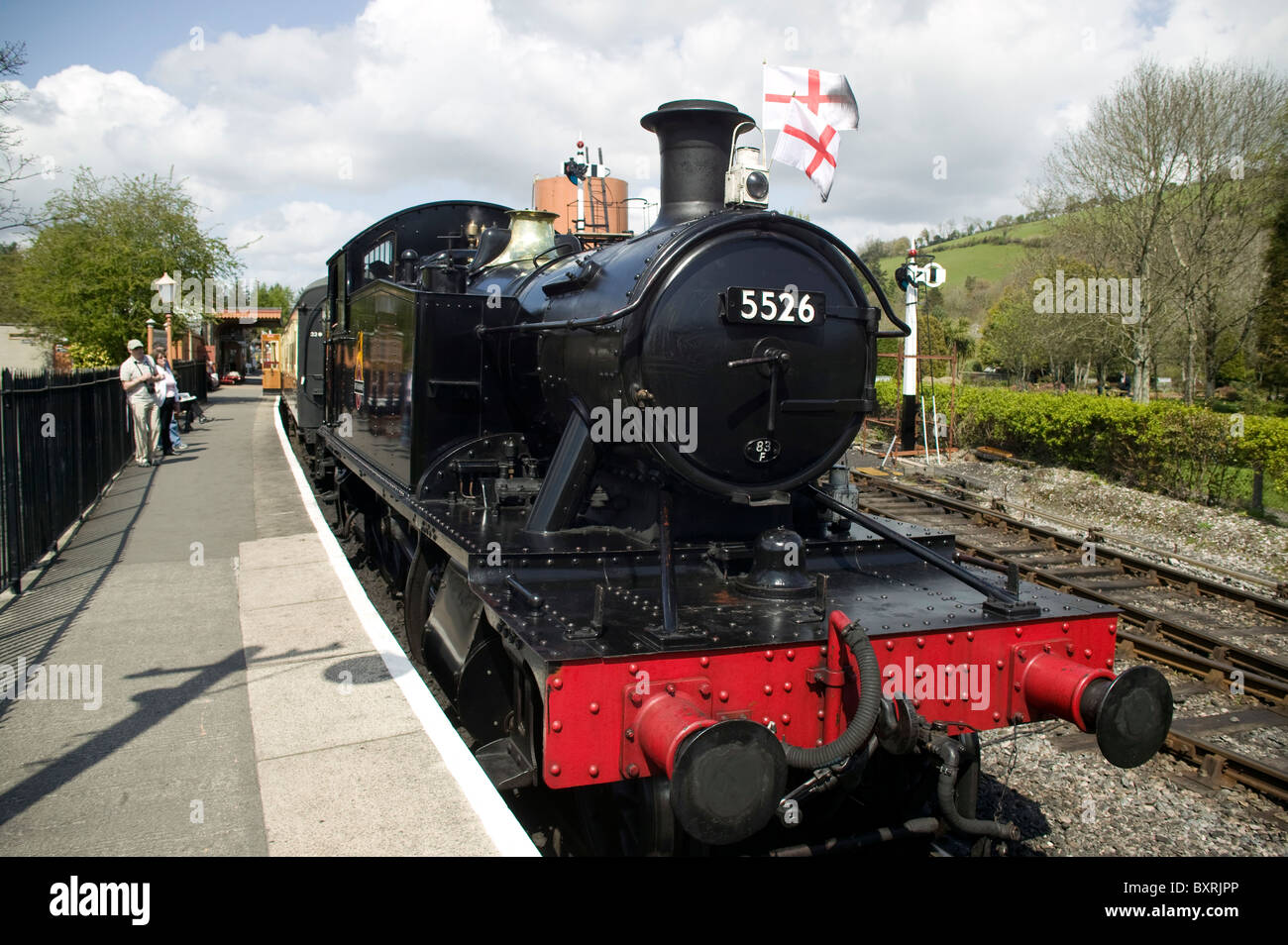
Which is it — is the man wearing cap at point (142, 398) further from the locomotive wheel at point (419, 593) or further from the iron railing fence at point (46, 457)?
the locomotive wheel at point (419, 593)

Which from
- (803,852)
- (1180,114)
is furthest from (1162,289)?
(803,852)

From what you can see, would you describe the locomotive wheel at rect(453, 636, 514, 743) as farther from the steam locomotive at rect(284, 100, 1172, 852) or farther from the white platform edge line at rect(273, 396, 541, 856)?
the white platform edge line at rect(273, 396, 541, 856)

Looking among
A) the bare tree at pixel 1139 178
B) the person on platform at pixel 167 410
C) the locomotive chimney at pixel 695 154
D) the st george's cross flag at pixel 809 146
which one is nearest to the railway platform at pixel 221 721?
the locomotive chimney at pixel 695 154

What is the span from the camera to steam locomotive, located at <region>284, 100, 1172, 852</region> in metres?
2.94

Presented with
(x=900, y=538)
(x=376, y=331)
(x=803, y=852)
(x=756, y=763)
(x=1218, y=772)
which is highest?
(x=376, y=331)

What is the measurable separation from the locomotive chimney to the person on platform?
430 inches

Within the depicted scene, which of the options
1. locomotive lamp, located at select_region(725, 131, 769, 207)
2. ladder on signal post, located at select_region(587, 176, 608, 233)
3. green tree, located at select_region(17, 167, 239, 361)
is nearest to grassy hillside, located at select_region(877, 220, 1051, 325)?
green tree, located at select_region(17, 167, 239, 361)

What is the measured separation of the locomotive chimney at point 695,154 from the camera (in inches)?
178

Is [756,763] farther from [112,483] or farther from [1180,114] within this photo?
[1180,114]

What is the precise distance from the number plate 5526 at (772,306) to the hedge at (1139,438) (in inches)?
413

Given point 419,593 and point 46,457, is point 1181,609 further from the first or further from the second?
point 46,457

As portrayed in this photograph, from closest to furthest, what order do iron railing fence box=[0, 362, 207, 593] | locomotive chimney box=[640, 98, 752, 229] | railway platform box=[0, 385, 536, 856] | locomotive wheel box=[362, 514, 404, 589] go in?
railway platform box=[0, 385, 536, 856] < locomotive chimney box=[640, 98, 752, 229] < iron railing fence box=[0, 362, 207, 593] < locomotive wheel box=[362, 514, 404, 589]
